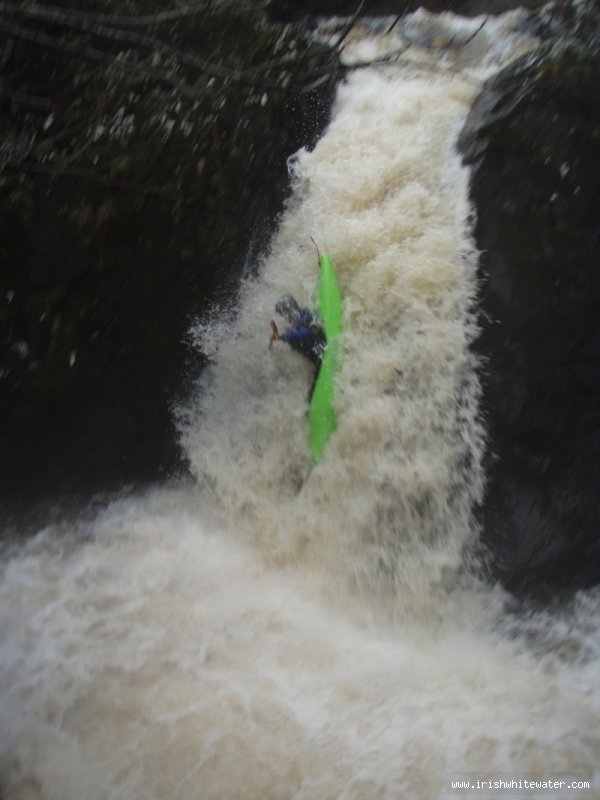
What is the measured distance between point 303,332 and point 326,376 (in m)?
0.32

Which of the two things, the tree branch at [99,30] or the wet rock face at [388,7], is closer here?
the tree branch at [99,30]

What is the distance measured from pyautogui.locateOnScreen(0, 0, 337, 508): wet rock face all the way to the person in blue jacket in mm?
567

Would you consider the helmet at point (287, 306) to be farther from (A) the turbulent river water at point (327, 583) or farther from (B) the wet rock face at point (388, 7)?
(B) the wet rock face at point (388, 7)

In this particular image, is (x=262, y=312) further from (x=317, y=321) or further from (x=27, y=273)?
(x=27, y=273)

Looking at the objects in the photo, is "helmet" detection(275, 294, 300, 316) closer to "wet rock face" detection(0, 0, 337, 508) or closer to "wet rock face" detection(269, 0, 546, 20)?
"wet rock face" detection(0, 0, 337, 508)

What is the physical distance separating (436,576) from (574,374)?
1.41 metres

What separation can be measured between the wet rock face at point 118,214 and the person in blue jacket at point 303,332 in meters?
0.57

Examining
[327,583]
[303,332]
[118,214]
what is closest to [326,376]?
[303,332]

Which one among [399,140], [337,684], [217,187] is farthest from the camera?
[399,140]

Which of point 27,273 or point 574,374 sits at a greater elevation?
point 27,273

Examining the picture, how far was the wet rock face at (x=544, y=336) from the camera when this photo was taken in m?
3.26

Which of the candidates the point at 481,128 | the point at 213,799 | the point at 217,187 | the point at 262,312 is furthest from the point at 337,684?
the point at 481,128

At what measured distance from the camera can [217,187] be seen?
12.7 feet

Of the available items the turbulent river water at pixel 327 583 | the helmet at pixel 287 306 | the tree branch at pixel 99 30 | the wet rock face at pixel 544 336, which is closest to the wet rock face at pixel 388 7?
the turbulent river water at pixel 327 583
